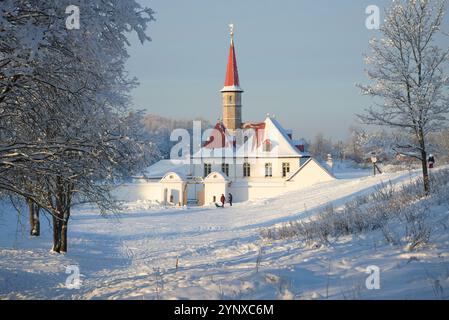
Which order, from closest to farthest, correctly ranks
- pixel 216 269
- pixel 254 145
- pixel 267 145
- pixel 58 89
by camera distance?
pixel 58 89, pixel 216 269, pixel 267 145, pixel 254 145

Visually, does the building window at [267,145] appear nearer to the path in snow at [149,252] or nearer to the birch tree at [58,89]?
the path in snow at [149,252]

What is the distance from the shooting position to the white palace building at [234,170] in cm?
4025

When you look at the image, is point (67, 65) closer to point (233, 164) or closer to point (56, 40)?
point (56, 40)

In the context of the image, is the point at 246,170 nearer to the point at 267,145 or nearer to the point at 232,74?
the point at 267,145

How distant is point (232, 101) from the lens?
47719 mm

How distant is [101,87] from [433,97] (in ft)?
42.4

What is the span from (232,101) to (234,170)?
30.0ft

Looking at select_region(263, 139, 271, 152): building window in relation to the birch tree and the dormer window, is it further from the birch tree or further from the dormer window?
the birch tree

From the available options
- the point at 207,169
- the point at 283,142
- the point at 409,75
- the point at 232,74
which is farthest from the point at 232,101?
the point at 409,75

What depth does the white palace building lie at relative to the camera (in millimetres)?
40250

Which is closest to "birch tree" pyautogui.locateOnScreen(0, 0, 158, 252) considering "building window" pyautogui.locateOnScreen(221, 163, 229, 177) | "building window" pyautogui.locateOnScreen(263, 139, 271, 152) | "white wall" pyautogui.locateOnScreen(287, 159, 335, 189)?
"white wall" pyautogui.locateOnScreen(287, 159, 335, 189)

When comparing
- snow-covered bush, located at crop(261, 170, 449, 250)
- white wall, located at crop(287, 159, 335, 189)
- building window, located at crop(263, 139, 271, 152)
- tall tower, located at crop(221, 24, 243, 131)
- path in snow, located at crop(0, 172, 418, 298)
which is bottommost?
path in snow, located at crop(0, 172, 418, 298)

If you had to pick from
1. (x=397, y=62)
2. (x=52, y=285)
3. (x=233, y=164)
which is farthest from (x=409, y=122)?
(x=233, y=164)

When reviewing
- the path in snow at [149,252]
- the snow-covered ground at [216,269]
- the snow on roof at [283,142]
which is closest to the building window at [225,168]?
the snow on roof at [283,142]
